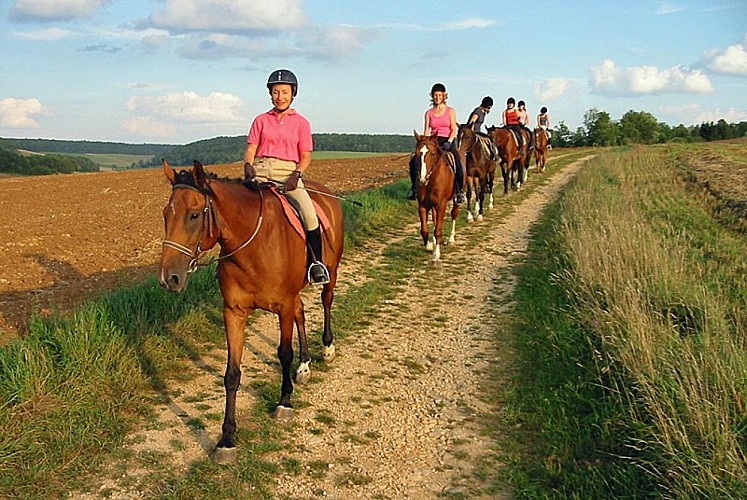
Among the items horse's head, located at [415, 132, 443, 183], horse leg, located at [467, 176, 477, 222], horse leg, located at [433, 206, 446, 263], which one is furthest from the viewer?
horse leg, located at [467, 176, 477, 222]

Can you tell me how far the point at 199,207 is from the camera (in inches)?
166

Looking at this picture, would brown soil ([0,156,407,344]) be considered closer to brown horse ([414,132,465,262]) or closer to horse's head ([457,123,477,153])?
horse's head ([457,123,477,153])

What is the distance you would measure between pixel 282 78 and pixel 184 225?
214 cm

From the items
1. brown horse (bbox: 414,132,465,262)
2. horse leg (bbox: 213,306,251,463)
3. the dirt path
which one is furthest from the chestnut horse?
horse leg (bbox: 213,306,251,463)

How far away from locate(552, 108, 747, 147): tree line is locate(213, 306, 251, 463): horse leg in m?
Answer: 67.4

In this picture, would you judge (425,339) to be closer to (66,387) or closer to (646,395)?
(646,395)

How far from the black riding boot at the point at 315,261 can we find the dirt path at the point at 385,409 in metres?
1.12

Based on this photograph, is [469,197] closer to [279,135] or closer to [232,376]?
[279,135]

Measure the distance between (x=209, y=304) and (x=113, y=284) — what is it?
9.89 ft

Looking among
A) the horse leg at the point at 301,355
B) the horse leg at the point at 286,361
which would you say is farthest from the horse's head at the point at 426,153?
the horse leg at the point at 286,361

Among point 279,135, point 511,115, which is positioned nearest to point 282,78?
point 279,135

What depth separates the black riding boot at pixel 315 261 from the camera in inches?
216

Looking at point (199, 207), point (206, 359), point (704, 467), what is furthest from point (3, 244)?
point (704, 467)

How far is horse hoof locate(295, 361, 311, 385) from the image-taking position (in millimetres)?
5961
